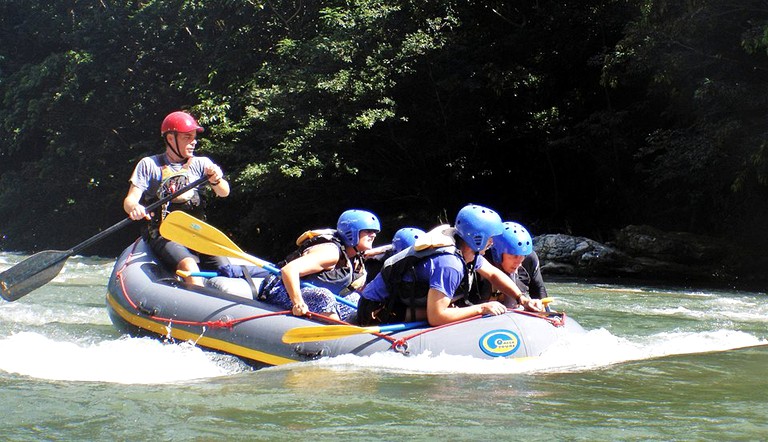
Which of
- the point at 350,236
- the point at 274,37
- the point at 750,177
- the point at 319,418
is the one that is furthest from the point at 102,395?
the point at 274,37

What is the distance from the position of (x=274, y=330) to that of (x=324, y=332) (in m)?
0.31

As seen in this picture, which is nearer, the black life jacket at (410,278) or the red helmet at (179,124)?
the black life jacket at (410,278)

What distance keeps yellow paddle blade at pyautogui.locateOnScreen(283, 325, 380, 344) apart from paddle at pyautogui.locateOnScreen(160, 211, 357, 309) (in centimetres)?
80


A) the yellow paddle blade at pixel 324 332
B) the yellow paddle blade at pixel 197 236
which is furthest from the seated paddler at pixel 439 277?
the yellow paddle blade at pixel 197 236

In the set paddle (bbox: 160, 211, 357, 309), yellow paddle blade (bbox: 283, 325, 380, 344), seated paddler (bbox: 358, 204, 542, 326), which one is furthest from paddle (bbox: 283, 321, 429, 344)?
paddle (bbox: 160, 211, 357, 309)

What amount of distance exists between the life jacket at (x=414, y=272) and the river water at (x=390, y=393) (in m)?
0.35

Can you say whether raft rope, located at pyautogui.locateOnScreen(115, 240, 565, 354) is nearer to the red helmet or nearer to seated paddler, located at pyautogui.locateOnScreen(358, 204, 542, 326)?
seated paddler, located at pyautogui.locateOnScreen(358, 204, 542, 326)

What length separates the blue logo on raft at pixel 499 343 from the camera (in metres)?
4.90

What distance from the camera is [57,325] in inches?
275

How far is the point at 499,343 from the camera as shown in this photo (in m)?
4.92

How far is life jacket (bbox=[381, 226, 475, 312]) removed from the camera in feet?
15.5

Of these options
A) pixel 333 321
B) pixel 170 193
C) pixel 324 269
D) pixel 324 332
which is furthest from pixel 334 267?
pixel 170 193

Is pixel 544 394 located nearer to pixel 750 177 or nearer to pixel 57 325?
pixel 57 325

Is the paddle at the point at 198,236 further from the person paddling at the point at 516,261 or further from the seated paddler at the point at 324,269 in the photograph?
the person paddling at the point at 516,261
